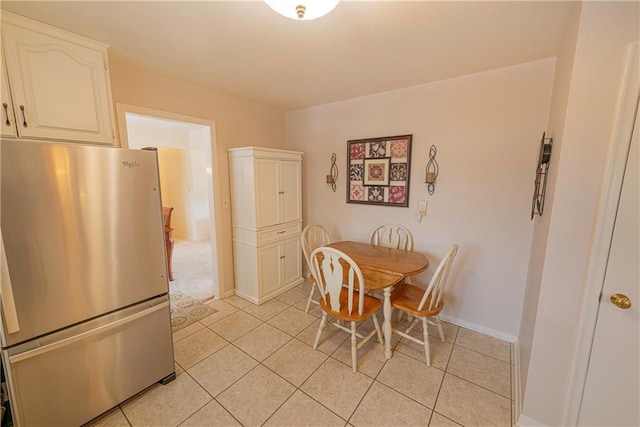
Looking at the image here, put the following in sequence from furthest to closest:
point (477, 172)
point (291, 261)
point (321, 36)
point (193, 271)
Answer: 1. point (193, 271)
2. point (291, 261)
3. point (477, 172)
4. point (321, 36)

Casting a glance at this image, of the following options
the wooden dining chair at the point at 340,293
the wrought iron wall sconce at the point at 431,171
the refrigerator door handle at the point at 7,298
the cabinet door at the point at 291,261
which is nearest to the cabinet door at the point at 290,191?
the cabinet door at the point at 291,261

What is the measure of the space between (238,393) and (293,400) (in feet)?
1.29

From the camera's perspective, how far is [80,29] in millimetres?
1635

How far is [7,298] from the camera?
119cm

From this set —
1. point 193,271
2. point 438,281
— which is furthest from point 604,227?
point 193,271

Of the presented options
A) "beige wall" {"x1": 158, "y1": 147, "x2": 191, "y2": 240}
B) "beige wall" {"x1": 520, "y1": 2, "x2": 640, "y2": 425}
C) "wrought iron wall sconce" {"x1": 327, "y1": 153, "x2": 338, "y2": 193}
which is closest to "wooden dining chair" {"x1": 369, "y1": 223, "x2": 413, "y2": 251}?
"wrought iron wall sconce" {"x1": 327, "y1": 153, "x2": 338, "y2": 193}

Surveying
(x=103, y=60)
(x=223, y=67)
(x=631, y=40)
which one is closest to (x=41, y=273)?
(x=103, y=60)

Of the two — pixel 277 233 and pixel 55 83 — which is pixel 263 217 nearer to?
pixel 277 233

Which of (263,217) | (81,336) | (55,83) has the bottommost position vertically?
(81,336)

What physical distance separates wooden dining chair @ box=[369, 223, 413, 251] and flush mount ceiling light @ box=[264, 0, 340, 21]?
2136mm

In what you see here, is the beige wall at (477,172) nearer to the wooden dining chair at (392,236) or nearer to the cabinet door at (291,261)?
the wooden dining chair at (392,236)

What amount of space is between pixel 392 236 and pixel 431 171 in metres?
0.81

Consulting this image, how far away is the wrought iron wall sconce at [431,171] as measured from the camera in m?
2.51

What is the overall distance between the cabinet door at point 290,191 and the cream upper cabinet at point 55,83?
1.71 m
